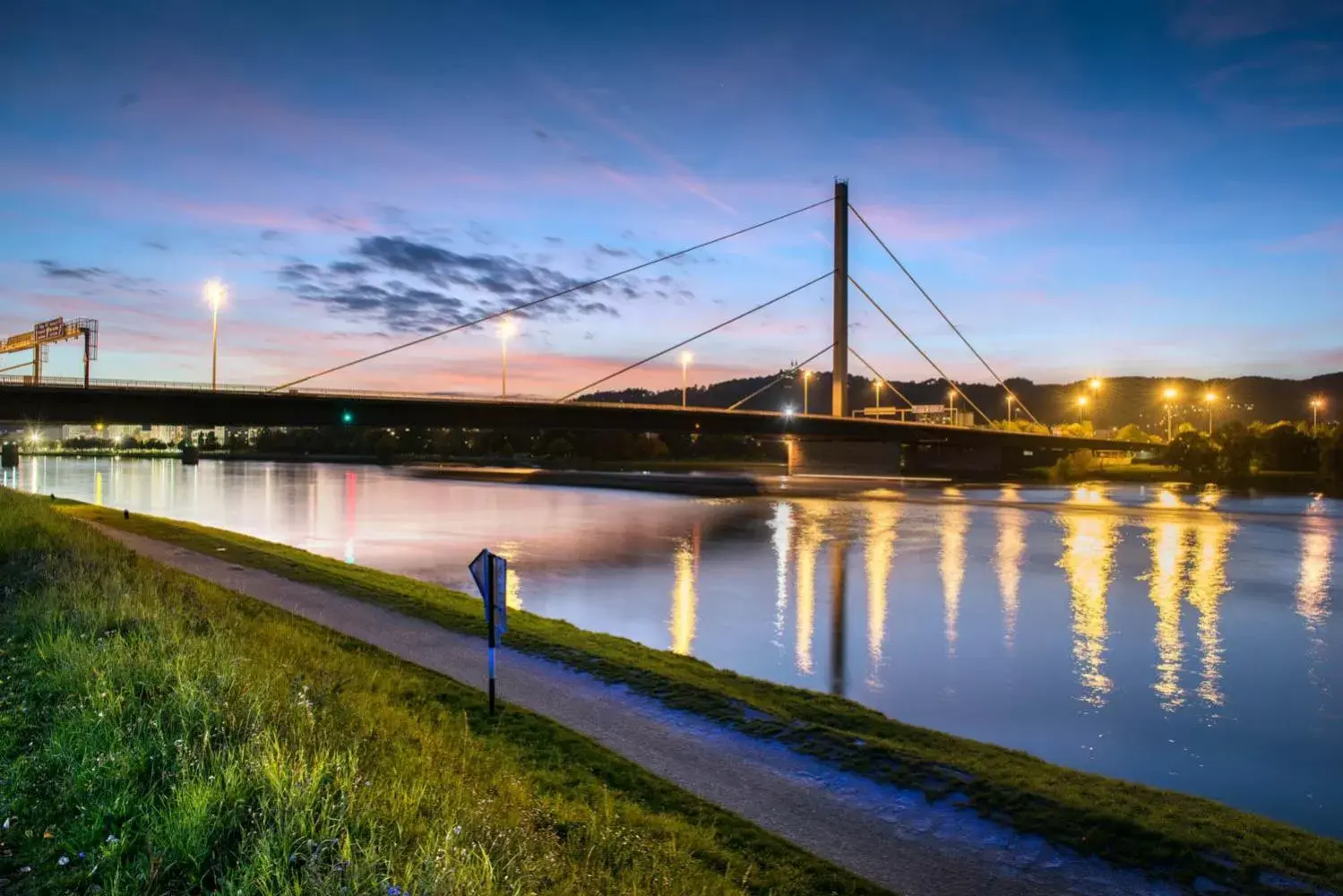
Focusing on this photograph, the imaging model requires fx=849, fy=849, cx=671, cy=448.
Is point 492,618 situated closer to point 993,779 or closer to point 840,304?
point 993,779

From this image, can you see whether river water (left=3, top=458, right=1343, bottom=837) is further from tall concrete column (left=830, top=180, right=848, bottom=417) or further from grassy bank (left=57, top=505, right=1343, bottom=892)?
tall concrete column (left=830, top=180, right=848, bottom=417)

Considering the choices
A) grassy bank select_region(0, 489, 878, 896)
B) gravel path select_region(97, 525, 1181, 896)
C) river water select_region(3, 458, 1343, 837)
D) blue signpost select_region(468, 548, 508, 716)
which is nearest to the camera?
grassy bank select_region(0, 489, 878, 896)

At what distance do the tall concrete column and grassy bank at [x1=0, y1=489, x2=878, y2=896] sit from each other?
227 feet

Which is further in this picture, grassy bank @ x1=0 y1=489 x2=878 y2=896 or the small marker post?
the small marker post

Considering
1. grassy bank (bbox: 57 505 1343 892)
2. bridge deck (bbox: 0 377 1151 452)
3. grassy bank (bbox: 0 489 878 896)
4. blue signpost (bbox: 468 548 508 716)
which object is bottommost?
grassy bank (bbox: 57 505 1343 892)

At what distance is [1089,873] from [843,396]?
241 feet

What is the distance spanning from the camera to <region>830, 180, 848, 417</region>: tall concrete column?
251 feet

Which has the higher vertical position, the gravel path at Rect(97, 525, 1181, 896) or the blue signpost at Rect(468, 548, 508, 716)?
the blue signpost at Rect(468, 548, 508, 716)

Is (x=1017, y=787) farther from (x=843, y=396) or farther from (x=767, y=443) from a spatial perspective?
(x=767, y=443)

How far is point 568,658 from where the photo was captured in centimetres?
1298

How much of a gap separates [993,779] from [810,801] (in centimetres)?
212

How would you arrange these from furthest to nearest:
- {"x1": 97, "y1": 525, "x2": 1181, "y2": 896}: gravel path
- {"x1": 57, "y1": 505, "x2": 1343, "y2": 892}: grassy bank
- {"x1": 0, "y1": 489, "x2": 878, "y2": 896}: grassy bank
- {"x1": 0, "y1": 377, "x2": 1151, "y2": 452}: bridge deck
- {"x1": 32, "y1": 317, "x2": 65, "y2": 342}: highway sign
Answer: {"x1": 32, "y1": 317, "x2": 65, "y2": 342}: highway sign < {"x1": 0, "y1": 377, "x2": 1151, "y2": 452}: bridge deck < {"x1": 57, "y1": 505, "x2": 1343, "y2": 892}: grassy bank < {"x1": 97, "y1": 525, "x2": 1181, "y2": 896}: gravel path < {"x1": 0, "y1": 489, "x2": 878, "y2": 896}: grassy bank

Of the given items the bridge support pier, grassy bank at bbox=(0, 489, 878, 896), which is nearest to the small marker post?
grassy bank at bbox=(0, 489, 878, 896)

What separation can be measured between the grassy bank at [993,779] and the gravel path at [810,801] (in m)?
0.37
